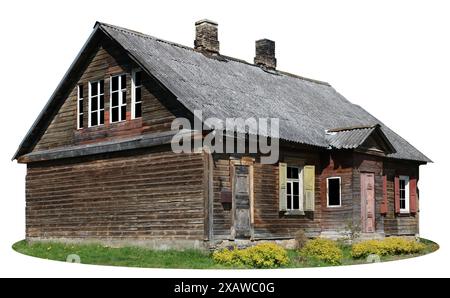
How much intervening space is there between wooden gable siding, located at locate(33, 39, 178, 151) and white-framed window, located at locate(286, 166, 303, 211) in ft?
17.4

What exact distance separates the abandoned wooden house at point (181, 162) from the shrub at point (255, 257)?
1074 mm

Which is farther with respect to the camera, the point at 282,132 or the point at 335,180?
the point at 335,180

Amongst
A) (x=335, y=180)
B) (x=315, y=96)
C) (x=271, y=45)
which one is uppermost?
(x=271, y=45)

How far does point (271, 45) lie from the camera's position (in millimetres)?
33719

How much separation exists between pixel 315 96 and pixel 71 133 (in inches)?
464

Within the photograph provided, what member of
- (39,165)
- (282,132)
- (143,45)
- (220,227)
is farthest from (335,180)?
(39,165)

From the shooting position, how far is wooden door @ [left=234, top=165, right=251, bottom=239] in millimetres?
22562

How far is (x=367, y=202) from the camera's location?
26.9 m

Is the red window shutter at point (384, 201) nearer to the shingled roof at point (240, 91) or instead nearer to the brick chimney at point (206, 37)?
the shingled roof at point (240, 91)

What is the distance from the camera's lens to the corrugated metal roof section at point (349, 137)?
25872 millimetres

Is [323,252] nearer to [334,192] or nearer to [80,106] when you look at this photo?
[334,192]

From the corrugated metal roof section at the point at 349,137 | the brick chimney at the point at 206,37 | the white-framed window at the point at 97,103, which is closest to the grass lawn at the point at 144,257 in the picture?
the corrugated metal roof section at the point at 349,137

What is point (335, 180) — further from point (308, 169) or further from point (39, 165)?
point (39, 165)

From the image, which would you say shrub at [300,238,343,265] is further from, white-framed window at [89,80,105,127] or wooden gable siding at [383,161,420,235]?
white-framed window at [89,80,105,127]
